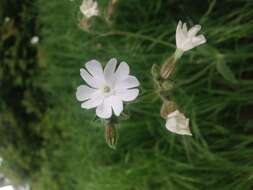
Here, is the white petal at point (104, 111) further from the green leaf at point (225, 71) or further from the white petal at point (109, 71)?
the green leaf at point (225, 71)

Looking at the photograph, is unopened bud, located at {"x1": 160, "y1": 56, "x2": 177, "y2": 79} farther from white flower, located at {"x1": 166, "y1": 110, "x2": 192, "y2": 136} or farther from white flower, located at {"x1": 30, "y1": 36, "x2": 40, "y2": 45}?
white flower, located at {"x1": 30, "y1": 36, "x2": 40, "y2": 45}

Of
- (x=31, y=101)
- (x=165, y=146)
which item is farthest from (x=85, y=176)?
(x=31, y=101)

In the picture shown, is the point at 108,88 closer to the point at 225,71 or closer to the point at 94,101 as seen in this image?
the point at 94,101

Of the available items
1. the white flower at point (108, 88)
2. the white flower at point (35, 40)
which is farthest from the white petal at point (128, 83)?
the white flower at point (35, 40)

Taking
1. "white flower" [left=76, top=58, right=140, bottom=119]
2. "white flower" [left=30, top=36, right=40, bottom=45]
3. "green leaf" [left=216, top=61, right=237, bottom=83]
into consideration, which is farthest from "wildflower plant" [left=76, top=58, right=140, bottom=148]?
"white flower" [left=30, top=36, right=40, bottom=45]

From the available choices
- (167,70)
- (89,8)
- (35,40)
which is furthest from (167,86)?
(35,40)

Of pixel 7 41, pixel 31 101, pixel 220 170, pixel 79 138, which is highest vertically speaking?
pixel 7 41

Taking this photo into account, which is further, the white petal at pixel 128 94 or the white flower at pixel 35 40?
the white flower at pixel 35 40

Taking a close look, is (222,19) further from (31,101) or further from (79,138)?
(31,101)
